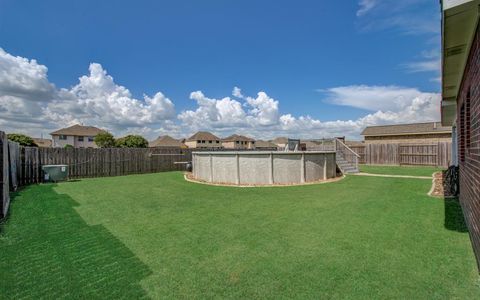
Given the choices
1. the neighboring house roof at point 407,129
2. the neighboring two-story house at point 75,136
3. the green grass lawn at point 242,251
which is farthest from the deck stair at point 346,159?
the neighboring two-story house at point 75,136

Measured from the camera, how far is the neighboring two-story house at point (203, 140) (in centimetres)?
6102

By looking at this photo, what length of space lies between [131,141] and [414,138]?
149 feet

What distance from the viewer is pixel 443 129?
2289 cm

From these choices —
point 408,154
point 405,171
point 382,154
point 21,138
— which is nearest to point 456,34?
point 405,171

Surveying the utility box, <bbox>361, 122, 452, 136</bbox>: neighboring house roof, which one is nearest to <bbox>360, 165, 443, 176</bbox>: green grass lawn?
<bbox>361, 122, 452, 136</bbox>: neighboring house roof

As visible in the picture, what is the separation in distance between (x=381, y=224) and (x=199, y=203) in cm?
466

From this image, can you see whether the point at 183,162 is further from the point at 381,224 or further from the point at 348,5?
the point at 381,224

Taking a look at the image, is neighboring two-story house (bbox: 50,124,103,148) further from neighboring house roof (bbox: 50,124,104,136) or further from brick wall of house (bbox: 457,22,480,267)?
brick wall of house (bbox: 457,22,480,267)

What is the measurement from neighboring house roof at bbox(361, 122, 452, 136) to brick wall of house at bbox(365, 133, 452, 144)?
0.36m

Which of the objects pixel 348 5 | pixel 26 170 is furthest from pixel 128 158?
pixel 348 5

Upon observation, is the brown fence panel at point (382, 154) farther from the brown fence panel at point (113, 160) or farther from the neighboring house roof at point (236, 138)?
the neighboring house roof at point (236, 138)

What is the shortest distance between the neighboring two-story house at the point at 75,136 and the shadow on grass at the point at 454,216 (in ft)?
177

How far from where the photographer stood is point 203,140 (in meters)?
61.4

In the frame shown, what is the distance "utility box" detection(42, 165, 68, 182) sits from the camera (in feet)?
39.4
